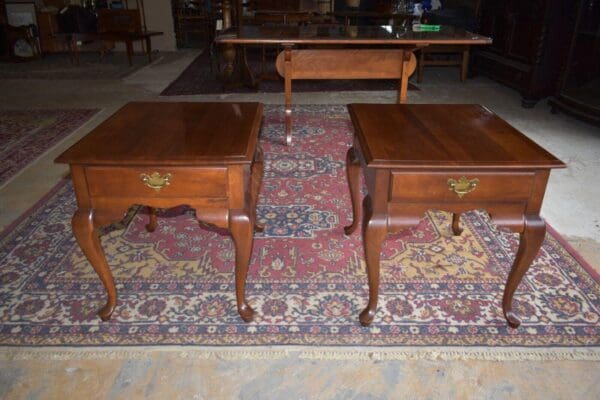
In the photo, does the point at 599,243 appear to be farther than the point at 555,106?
No

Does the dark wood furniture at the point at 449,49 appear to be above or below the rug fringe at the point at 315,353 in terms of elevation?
above

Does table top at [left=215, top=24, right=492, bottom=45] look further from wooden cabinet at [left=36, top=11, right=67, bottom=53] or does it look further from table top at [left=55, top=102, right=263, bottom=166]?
wooden cabinet at [left=36, top=11, right=67, bottom=53]

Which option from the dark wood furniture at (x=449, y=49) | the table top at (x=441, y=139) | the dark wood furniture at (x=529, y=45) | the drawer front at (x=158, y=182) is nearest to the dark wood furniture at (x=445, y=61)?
the dark wood furniture at (x=449, y=49)

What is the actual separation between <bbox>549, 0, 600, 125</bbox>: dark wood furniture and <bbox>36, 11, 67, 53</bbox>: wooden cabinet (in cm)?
730

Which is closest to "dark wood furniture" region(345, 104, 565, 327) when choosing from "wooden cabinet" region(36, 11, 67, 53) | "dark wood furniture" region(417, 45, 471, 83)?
"dark wood furniture" region(417, 45, 471, 83)

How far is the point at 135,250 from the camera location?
210cm

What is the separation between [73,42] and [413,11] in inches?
191

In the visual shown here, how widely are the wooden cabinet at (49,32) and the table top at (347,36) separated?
5.92 m

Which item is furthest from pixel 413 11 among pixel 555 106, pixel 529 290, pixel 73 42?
pixel 529 290

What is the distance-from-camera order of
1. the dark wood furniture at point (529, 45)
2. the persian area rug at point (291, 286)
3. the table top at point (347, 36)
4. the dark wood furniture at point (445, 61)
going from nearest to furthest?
the persian area rug at point (291, 286)
the table top at point (347, 36)
the dark wood furniture at point (529, 45)
the dark wood furniture at point (445, 61)

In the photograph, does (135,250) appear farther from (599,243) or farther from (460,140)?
(599,243)

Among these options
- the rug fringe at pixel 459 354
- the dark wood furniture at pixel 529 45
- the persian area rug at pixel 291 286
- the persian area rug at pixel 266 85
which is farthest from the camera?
the persian area rug at pixel 266 85

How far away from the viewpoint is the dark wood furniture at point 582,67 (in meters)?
3.89

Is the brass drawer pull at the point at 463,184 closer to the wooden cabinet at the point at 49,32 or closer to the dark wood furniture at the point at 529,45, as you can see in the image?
the dark wood furniture at the point at 529,45
